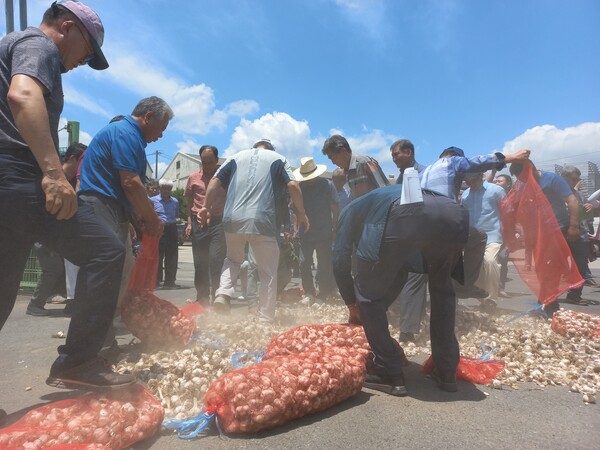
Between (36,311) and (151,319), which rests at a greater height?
(151,319)

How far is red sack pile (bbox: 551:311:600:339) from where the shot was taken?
3.85 metres

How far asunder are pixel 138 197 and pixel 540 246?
3988 mm

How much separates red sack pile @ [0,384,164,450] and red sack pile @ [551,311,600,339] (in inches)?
147

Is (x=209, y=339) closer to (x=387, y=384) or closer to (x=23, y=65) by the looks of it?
(x=387, y=384)

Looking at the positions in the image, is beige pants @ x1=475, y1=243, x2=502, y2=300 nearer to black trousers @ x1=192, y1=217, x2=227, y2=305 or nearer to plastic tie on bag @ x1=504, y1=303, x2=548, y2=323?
plastic tie on bag @ x1=504, y1=303, x2=548, y2=323

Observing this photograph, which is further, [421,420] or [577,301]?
[577,301]

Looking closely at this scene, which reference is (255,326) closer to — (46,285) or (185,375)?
(185,375)

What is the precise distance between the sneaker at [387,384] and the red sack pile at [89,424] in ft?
4.22

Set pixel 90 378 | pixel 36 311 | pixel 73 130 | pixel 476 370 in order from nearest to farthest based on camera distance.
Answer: pixel 90 378
pixel 476 370
pixel 36 311
pixel 73 130

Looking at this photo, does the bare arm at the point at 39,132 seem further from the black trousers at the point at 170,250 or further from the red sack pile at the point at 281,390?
the black trousers at the point at 170,250

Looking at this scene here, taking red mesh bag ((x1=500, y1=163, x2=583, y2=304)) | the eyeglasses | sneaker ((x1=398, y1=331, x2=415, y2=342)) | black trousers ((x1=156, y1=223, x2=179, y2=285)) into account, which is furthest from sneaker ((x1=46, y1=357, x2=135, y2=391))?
black trousers ((x1=156, y1=223, x2=179, y2=285))

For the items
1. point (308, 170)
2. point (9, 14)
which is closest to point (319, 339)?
point (308, 170)

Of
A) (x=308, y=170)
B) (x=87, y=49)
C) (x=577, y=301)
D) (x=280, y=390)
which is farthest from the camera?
(x=308, y=170)

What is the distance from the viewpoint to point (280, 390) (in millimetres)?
2115
